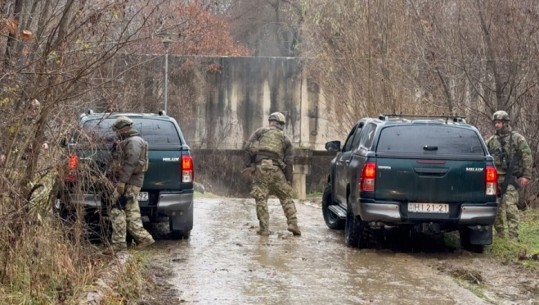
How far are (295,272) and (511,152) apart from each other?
170 inches

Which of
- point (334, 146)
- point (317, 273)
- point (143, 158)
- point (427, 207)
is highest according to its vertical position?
point (334, 146)

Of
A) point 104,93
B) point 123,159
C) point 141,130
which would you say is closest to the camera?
point 104,93

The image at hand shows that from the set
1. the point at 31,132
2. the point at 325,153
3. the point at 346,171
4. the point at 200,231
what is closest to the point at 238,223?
the point at 200,231

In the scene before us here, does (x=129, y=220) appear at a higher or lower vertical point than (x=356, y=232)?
higher

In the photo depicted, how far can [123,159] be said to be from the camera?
11562 mm

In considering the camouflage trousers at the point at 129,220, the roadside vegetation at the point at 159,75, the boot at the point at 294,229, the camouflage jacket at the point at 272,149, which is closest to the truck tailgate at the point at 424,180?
the roadside vegetation at the point at 159,75

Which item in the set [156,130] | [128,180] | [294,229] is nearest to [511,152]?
[294,229]

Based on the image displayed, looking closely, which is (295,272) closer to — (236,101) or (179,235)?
(179,235)

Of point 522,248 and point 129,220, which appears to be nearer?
point 129,220

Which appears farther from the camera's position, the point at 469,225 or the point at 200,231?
the point at 200,231

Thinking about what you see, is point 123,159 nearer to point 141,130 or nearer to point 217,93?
point 141,130

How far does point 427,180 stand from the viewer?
11.8m

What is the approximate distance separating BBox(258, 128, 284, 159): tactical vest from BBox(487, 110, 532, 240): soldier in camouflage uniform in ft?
9.83

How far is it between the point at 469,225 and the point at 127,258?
180 inches
